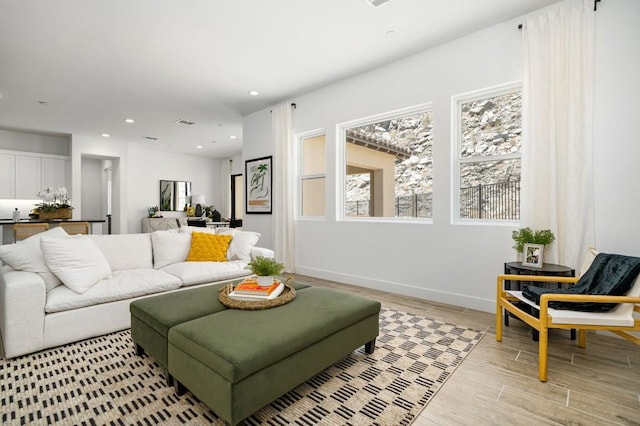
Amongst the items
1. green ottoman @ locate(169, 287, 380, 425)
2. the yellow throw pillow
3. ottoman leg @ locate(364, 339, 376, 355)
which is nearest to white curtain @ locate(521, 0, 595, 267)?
ottoman leg @ locate(364, 339, 376, 355)

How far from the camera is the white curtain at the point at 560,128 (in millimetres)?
2568

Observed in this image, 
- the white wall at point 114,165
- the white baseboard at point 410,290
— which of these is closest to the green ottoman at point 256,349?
the white baseboard at point 410,290

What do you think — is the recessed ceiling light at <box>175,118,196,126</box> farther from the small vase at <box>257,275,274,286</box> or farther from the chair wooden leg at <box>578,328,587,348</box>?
the chair wooden leg at <box>578,328,587,348</box>

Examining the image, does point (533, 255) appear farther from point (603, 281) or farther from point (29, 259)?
point (29, 259)

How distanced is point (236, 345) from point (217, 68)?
146 inches

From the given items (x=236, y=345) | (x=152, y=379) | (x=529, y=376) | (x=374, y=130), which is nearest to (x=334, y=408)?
(x=236, y=345)

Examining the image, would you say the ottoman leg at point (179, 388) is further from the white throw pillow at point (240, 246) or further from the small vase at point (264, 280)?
the white throw pillow at point (240, 246)

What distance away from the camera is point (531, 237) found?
105 inches

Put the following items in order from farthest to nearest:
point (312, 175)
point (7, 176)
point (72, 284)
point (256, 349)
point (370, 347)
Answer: point (7, 176) < point (312, 175) < point (72, 284) < point (370, 347) < point (256, 349)

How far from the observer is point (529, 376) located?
1924mm

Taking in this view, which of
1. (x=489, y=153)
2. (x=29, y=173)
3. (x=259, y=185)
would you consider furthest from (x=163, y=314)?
(x=29, y=173)

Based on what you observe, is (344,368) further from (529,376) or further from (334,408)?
(529,376)

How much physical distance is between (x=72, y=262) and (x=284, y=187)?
10.0 feet

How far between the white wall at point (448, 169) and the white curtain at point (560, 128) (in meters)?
0.10
